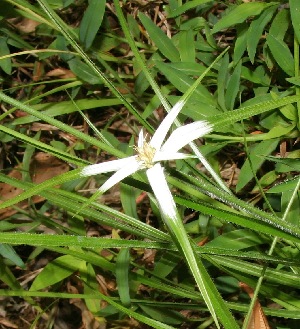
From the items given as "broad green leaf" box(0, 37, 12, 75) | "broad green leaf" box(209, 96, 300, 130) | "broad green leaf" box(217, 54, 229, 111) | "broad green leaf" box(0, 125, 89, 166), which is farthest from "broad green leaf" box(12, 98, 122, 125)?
"broad green leaf" box(209, 96, 300, 130)

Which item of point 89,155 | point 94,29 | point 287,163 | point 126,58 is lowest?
point 89,155

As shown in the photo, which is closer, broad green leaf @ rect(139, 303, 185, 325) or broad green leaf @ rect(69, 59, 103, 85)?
broad green leaf @ rect(139, 303, 185, 325)

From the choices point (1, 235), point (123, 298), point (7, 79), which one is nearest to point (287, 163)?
point (123, 298)

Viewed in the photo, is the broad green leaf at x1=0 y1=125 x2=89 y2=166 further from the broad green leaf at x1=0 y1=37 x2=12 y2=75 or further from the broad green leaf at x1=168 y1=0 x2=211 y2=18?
the broad green leaf at x1=0 y1=37 x2=12 y2=75

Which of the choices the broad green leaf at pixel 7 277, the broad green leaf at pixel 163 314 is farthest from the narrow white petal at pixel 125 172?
the broad green leaf at pixel 7 277

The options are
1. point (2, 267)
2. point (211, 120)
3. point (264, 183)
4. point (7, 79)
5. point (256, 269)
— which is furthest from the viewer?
point (7, 79)

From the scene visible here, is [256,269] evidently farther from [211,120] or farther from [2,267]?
[2,267]
